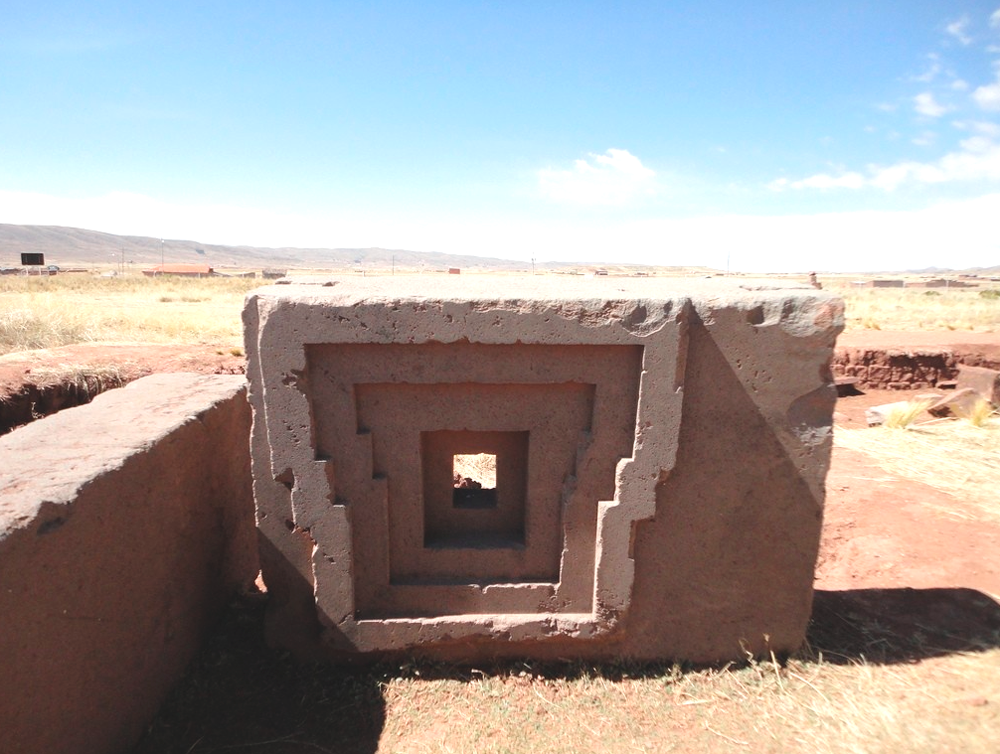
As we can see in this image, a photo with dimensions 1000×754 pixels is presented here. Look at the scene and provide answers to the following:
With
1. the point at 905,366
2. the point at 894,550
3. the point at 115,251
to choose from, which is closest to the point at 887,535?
the point at 894,550

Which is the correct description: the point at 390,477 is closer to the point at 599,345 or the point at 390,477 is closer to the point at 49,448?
the point at 599,345

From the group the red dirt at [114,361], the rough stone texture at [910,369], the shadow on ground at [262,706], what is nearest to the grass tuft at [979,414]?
the rough stone texture at [910,369]

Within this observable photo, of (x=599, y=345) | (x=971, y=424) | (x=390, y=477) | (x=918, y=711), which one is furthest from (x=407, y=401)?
(x=971, y=424)

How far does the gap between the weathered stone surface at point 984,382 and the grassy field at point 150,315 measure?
8.53 m

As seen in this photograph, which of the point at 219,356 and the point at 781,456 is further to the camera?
the point at 219,356

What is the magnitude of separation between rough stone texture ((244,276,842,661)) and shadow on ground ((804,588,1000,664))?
0.42m

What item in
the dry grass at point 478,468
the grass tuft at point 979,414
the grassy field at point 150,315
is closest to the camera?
the dry grass at point 478,468

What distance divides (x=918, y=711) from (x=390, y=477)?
283cm

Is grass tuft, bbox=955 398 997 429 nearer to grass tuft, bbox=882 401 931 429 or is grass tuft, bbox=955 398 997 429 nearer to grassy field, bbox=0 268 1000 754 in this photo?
grass tuft, bbox=882 401 931 429

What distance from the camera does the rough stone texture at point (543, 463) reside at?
286 centimetres

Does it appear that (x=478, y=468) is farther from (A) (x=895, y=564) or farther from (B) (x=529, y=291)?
(B) (x=529, y=291)

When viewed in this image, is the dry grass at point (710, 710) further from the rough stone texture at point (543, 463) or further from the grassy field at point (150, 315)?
the grassy field at point (150, 315)

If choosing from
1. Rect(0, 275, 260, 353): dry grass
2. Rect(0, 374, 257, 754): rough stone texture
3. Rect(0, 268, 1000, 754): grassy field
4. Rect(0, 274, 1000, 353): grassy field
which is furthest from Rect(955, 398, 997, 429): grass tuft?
Rect(0, 274, 1000, 353): grassy field

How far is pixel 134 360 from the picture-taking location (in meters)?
8.18
